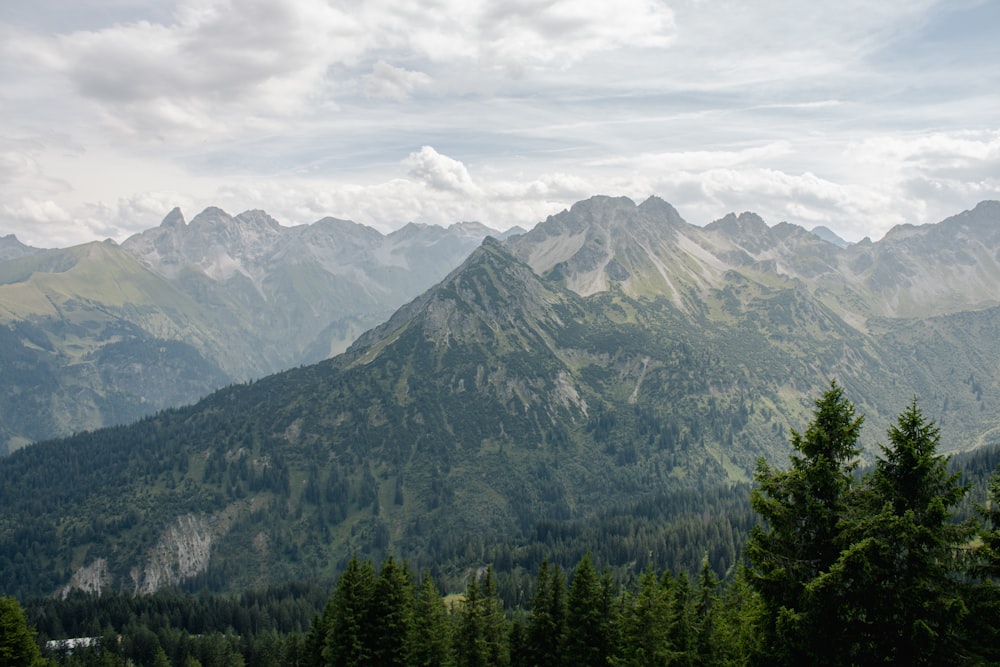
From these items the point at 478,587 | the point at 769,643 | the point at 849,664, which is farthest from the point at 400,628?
the point at 849,664

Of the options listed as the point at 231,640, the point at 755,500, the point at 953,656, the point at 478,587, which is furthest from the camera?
the point at 231,640

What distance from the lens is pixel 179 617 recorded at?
578 ft

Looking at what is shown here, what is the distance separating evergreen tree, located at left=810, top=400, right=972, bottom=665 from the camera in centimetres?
2658

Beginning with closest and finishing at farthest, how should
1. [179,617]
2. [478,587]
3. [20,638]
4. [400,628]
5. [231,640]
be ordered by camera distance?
[20,638] < [400,628] < [478,587] < [231,640] < [179,617]

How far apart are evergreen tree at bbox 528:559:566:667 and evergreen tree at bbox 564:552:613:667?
1520 mm

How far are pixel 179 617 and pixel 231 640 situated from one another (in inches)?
1504

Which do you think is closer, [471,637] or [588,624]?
[588,624]

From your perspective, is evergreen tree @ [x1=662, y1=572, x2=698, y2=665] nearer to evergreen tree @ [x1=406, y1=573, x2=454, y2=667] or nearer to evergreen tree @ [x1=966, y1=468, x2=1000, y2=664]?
evergreen tree @ [x1=406, y1=573, x2=454, y2=667]

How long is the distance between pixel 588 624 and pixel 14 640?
135ft

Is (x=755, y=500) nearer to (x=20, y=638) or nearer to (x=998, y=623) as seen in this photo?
(x=998, y=623)

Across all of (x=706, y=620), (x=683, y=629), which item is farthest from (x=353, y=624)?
(x=706, y=620)

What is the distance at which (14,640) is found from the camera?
50.1 metres

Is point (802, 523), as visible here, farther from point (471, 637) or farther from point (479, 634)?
point (471, 637)

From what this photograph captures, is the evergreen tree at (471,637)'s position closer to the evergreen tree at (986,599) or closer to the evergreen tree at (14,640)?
the evergreen tree at (14,640)
